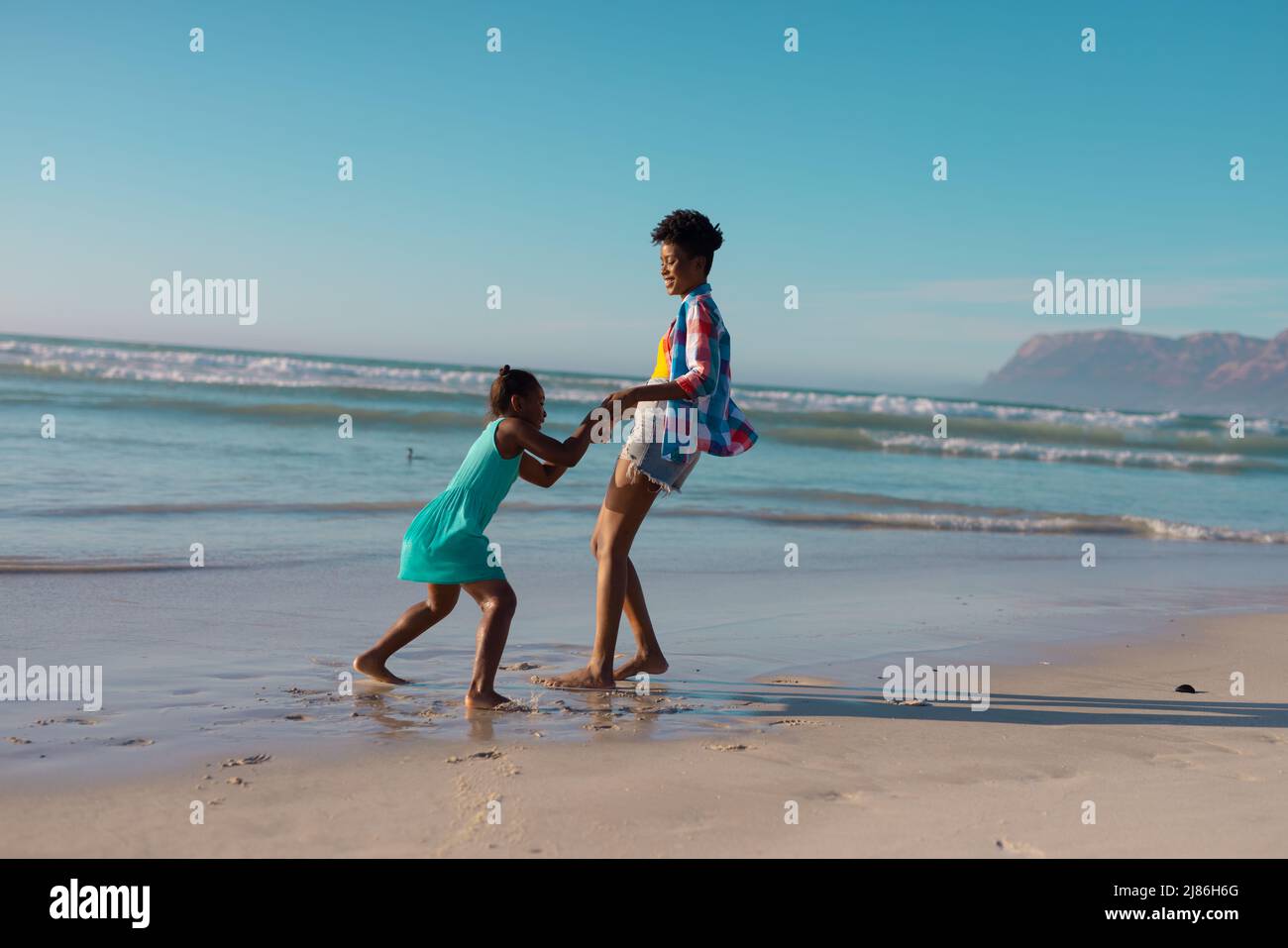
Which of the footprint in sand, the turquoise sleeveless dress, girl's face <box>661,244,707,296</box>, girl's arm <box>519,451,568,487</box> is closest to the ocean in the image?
the turquoise sleeveless dress

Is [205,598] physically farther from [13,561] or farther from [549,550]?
[549,550]

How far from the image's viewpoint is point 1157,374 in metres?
55.5

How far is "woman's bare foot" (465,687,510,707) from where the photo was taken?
13.3 feet

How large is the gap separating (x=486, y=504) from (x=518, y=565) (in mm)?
3386

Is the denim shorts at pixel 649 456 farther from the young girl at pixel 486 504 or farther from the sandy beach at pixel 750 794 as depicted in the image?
the sandy beach at pixel 750 794

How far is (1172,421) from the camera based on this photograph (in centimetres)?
3384

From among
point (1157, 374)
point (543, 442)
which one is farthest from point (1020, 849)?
point (1157, 374)

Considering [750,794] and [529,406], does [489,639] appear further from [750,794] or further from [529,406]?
[750,794]

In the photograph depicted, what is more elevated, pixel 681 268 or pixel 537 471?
pixel 681 268

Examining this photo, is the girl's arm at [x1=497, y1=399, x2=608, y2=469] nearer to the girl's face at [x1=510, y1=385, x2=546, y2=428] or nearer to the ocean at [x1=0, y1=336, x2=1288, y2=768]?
the girl's face at [x1=510, y1=385, x2=546, y2=428]

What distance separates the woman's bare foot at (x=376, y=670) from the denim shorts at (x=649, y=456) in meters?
1.21

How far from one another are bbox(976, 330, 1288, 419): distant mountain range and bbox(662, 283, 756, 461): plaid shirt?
4541 centimetres
